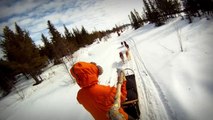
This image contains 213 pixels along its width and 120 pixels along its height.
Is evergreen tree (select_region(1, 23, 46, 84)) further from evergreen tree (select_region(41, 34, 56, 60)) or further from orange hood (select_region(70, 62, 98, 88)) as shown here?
orange hood (select_region(70, 62, 98, 88))

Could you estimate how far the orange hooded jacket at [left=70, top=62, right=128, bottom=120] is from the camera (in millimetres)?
2226

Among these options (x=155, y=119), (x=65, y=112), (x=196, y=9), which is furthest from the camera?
(x=196, y=9)

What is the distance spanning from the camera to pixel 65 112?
729 cm

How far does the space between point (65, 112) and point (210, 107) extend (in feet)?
19.9

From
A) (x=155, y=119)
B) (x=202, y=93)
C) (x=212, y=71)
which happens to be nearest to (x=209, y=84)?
(x=202, y=93)

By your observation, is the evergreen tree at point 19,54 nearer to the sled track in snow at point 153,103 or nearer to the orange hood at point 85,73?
the sled track in snow at point 153,103

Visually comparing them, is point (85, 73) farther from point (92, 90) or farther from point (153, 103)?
point (153, 103)

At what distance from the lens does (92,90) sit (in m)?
2.34

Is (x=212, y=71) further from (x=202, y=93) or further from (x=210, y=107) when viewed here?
(x=210, y=107)

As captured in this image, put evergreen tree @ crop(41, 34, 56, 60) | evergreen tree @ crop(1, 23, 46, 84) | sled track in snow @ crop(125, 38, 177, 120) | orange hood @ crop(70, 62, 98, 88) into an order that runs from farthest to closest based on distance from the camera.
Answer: evergreen tree @ crop(41, 34, 56, 60) → evergreen tree @ crop(1, 23, 46, 84) → sled track in snow @ crop(125, 38, 177, 120) → orange hood @ crop(70, 62, 98, 88)

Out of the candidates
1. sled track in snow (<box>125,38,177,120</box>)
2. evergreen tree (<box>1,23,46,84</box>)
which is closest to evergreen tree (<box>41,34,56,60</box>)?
evergreen tree (<box>1,23,46,84</box>)

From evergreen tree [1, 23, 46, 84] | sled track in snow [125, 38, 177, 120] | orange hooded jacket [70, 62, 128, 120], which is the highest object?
evergreen tree [1, 23, 46, 84]

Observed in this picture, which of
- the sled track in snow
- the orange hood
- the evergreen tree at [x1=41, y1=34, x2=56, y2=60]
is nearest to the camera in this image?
the orange hood

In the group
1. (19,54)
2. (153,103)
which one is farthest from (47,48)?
(153,103)
